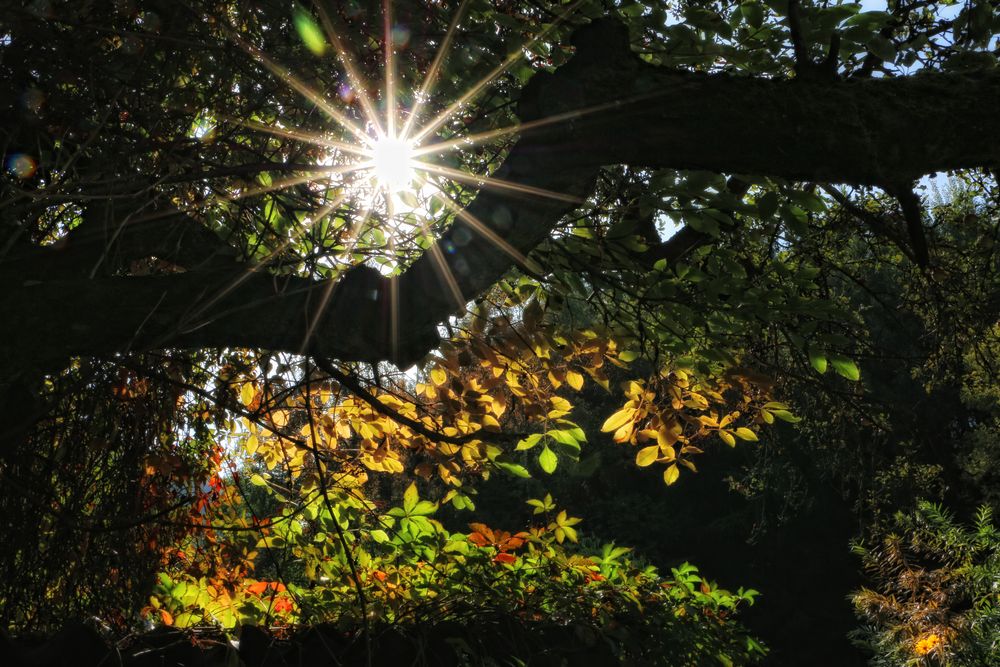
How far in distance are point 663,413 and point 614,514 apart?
19.2 meters

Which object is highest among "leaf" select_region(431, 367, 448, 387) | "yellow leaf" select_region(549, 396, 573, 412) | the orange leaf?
"leaf" select_region(431, 367, 448, 387)

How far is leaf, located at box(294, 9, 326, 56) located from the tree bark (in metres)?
1.56

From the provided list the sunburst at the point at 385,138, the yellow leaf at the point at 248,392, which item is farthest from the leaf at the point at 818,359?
the yellow leaf at the point at 248,392

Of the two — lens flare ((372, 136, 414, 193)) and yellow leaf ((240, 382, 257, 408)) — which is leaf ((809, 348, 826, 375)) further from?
yellow leaf ((240, 382, 257, 408))

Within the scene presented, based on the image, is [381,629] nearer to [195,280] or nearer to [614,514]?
[195,280]

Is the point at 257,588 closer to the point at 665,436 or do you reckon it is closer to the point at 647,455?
the point at 647,455

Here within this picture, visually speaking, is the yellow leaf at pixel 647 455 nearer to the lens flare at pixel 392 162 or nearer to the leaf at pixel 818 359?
the leaf at pixel 818 359

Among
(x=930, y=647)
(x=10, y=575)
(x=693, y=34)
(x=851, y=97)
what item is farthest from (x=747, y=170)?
(x=930, y=647)

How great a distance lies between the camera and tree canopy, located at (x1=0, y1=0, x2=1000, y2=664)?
2350 millimetres

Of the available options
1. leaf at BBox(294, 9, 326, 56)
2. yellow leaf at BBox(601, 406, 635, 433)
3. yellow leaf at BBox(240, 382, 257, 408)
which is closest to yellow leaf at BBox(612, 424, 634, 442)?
yellow leaf at BBox(601, 406, 635, 433)

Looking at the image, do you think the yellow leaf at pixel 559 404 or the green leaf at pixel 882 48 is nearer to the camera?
the green leaf at pixel 882 48

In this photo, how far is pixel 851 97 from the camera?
2.35 meters

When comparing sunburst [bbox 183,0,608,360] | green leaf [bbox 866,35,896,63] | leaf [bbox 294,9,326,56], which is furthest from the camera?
leaf [bbox 294,9,326,56]

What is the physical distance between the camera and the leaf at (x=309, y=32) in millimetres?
3520
